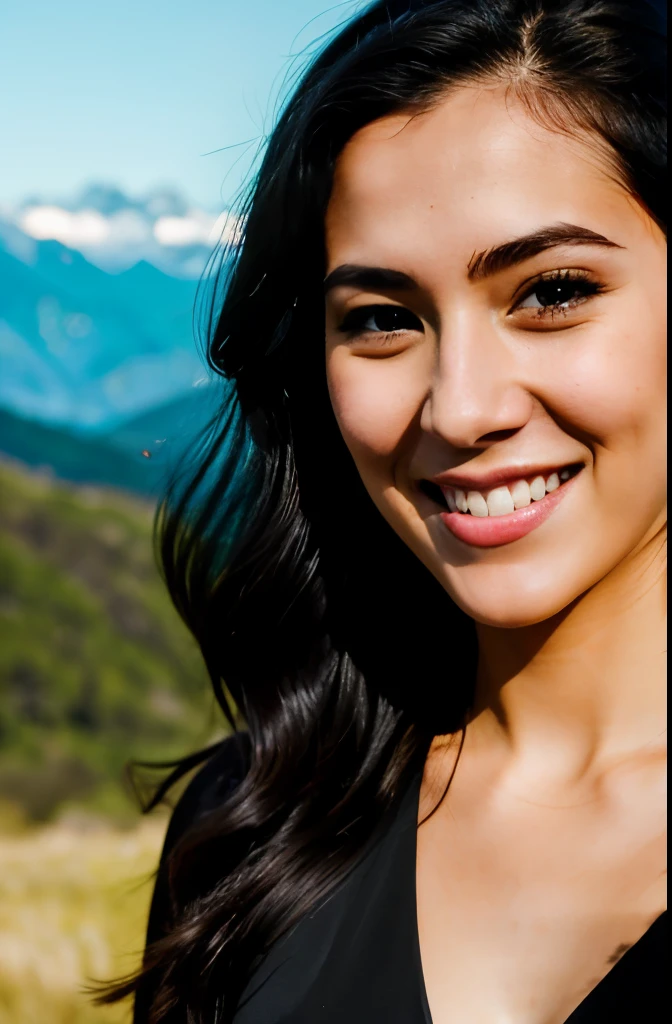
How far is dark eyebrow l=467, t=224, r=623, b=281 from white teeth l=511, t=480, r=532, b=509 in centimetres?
28

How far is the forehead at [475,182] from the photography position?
1.40 metres

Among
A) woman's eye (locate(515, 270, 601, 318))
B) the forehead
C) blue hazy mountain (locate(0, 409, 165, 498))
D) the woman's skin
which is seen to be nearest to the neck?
the woman's skin

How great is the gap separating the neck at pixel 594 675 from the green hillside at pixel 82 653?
394cm

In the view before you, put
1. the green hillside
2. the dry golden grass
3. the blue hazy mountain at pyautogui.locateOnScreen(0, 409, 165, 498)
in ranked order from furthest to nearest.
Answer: the blue hazy mountain at pyautogui.locateOnScreen(0, 409, 165, 498) → the green hillside → the dry golden grass

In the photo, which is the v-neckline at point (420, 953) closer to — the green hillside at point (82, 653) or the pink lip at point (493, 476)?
the pink lip at point (493, 476)

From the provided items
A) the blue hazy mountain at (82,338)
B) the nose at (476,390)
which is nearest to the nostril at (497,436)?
the nose at (476,390)

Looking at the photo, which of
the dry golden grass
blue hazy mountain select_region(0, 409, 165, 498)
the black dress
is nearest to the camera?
the black dress

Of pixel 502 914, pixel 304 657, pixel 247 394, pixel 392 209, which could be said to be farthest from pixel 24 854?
pixel 392 209

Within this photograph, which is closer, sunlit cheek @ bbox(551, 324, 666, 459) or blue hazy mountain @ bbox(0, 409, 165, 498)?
sunlit cheek @ bbox(551, 324, 666, 459)

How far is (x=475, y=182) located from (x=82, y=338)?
11.7 feet

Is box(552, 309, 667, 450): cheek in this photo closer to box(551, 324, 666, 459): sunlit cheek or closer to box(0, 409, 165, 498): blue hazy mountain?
box(551, 324, 666, 459): sunlit cheek

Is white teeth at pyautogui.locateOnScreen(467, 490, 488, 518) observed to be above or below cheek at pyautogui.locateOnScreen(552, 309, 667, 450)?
below

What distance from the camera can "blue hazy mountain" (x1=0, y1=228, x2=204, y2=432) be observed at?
13.8 feet

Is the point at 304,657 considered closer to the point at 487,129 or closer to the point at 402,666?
the point at 402,666
